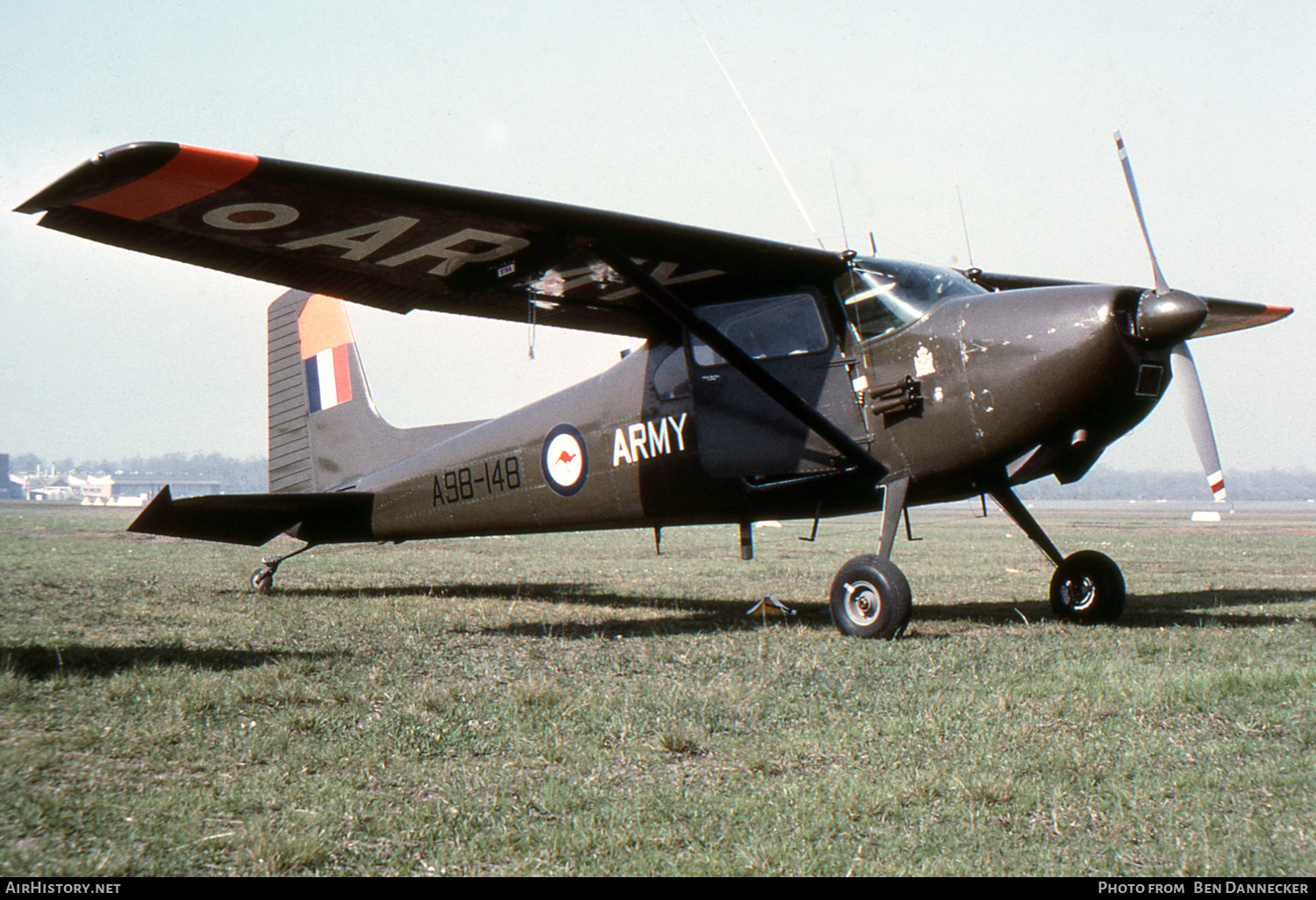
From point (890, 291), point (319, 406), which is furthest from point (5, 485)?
point (890, 291)

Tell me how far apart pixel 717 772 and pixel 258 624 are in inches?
204

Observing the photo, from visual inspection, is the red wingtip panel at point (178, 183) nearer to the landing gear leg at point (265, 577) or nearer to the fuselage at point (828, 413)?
the fuselage at point (828, 413)

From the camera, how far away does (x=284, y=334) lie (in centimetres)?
1211

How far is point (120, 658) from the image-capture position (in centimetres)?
552

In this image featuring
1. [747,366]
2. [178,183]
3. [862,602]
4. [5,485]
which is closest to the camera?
[178,183]

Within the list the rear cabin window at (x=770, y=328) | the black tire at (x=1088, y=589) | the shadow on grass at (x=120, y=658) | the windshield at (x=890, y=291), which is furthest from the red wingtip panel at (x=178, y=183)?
the black tire at (x=1088, y=589)

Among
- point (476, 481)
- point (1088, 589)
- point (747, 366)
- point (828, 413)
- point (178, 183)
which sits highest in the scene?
point (178, 183)

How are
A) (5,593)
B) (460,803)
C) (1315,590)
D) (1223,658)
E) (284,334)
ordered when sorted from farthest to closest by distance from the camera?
1. (284,334)
2. (1315,590)
3. (5,593)
4. (1223,658)
5. (460,803)

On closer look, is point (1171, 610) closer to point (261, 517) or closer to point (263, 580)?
point (261, 517)

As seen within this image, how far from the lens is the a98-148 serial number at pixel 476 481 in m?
9.69

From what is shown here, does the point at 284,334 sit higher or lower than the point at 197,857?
higher

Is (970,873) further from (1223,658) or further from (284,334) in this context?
(284,334)

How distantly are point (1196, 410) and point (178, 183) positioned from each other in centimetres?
834
